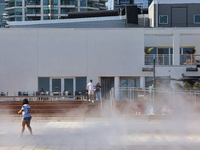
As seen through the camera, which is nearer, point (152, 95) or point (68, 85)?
point (152, 95)

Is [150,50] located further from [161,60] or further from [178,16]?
[178,16]

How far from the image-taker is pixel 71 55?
1254 inches

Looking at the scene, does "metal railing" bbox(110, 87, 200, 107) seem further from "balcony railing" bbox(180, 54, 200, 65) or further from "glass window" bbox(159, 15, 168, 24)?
"glass window" bbox(159, 15, 168, 24)

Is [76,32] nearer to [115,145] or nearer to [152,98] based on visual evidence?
[152,98]

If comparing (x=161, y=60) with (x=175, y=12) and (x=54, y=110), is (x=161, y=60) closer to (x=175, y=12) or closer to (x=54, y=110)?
(x=175, y=12)

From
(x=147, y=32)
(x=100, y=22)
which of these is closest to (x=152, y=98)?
(x=147, y=32)

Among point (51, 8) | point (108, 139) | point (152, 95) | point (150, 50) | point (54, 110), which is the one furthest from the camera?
point (51, 8)

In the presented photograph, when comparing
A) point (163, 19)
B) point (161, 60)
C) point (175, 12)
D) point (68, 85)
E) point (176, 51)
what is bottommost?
point (68, 85)

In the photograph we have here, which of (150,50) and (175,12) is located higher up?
(175,12)

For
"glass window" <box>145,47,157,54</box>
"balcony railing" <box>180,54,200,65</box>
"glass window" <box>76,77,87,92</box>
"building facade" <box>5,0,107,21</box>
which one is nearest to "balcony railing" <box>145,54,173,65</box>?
"balcony railing" <box>180,54,200,65</box>

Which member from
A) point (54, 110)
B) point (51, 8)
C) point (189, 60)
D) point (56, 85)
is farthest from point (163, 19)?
point (51, 8)

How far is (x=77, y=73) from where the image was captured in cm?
3173

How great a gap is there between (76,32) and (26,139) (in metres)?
18.8

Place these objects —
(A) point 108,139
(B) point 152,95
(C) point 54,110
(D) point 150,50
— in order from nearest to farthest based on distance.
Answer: (A) point 108,139
(B) point 152,95
(C) point 54,110
(D) point 150,50
